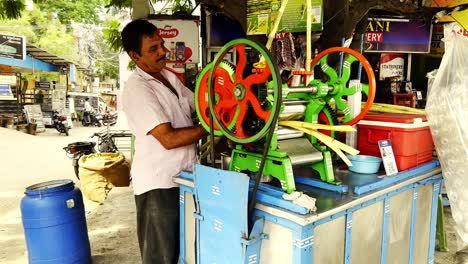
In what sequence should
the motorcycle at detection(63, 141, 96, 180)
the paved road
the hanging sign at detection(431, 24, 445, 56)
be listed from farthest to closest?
the motorcycle at detection(63, 141, 96, 180), the hanging sign at detection(431, 24, 445, 56), the paved road

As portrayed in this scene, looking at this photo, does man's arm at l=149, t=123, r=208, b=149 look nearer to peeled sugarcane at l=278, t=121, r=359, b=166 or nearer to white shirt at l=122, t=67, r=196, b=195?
white shirt at l=122, t=67, r=196, b=195

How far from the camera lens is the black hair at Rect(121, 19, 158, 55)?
6.77 feet

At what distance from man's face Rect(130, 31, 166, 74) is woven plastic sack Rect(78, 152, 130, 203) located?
3.46m

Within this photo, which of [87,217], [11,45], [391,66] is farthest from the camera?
[11,45]

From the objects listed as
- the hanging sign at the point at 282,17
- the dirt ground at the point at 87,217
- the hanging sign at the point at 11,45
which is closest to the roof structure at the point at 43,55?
the hanging sign at the point at 11,45

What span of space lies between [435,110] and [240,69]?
141 centimetres

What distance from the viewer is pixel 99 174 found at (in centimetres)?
528

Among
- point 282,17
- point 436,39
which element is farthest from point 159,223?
point 436,39

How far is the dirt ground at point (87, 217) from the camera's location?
3637 mm

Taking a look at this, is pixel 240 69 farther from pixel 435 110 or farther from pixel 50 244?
pixel 50 244

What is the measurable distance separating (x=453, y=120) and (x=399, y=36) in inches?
144

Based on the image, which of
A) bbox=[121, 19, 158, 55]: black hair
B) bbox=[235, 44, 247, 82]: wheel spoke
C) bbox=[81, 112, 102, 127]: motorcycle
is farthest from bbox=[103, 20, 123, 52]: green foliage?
bbox=[81, 112, 102, 127]: motorcycle

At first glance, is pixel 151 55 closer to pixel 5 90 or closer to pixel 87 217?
pixel 87 217

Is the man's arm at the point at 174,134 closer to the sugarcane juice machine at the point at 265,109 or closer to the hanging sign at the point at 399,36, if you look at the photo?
the sugarcane juice machine at the point at 265,109
